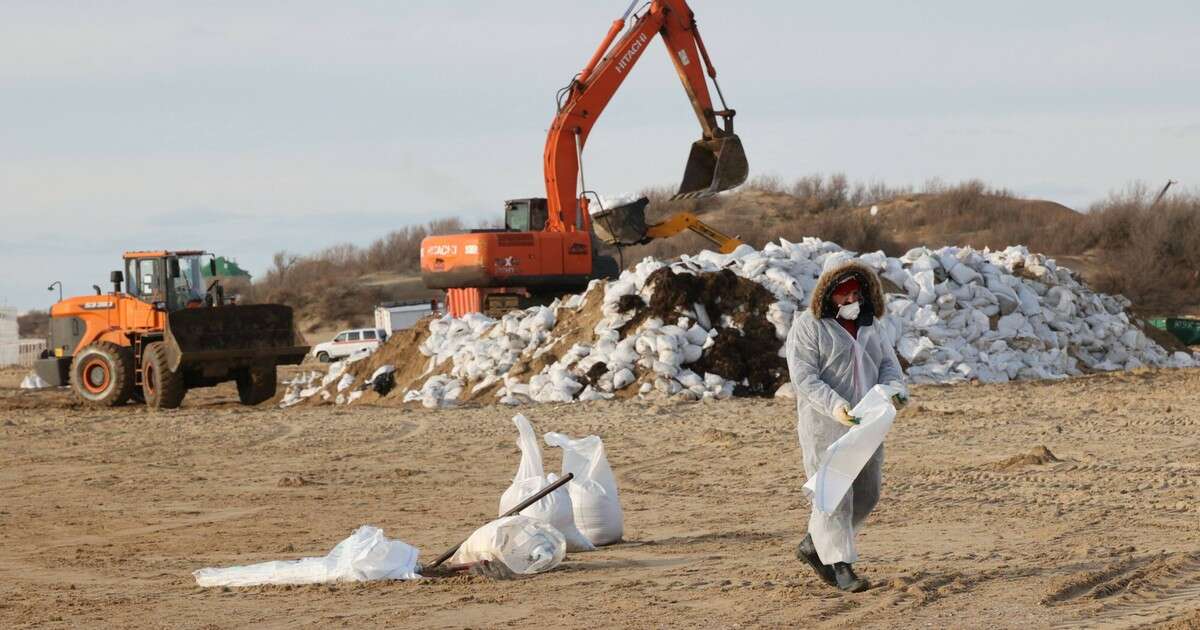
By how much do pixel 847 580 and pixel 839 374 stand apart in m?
0.89

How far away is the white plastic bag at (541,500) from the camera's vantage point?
26.4 feet

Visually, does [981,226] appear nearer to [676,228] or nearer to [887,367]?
[676,228]

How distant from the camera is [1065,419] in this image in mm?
14484

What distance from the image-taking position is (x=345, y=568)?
24.5ft

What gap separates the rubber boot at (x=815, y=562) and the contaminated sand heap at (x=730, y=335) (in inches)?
411

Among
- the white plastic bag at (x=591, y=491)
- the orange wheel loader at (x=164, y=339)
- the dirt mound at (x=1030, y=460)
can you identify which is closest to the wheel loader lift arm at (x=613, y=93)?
the orange wheel loader at (x=164, y=339)

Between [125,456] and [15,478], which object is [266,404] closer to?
[125,456]

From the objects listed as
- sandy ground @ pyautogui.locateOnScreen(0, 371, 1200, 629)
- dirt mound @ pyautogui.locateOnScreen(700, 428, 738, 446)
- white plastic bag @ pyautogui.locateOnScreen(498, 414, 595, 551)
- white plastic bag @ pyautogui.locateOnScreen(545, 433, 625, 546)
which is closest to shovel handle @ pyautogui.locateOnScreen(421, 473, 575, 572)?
white plastic bag @ pyautogui.locateOnScreen(498, 414, 595, 551)

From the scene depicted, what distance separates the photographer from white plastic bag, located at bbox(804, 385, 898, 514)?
6.47m

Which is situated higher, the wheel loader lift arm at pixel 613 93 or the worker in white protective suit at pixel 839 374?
the wheel loader lift arm at pixel 613 93

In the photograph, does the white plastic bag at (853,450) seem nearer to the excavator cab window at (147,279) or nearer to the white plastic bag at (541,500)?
the white plastic bag at (541,500)

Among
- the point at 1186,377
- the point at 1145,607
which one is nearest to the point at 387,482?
the point at 1145,607

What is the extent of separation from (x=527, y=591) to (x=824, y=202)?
47.3m

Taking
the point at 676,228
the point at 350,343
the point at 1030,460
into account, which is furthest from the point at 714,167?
the point at 350,343
